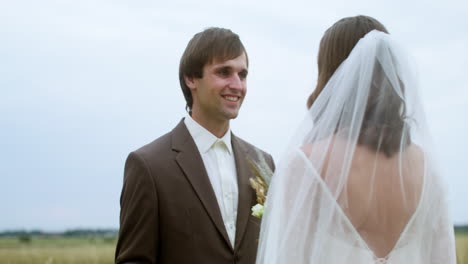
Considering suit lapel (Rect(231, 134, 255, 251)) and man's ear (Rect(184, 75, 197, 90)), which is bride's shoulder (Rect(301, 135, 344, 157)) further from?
man's ear (Rect(184, 75, 197, 90))

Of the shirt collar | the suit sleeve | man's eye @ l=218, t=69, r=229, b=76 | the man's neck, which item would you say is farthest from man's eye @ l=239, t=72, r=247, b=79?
the suit sleeve

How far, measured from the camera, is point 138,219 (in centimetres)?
427

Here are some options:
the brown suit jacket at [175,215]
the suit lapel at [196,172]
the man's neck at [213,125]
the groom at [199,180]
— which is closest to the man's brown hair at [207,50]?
the groom at [199,180]

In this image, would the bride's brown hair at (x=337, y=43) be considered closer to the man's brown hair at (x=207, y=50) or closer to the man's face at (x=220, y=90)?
the man's face at (x=220, y=90)

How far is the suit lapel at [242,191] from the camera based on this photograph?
453 cm

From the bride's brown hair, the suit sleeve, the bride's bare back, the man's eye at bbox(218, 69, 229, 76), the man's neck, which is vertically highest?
the bride's brown hair

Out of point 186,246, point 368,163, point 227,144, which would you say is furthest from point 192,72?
point 368,163

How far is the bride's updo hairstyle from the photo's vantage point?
9.46 ft

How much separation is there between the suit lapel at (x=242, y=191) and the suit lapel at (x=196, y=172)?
0.15 meters

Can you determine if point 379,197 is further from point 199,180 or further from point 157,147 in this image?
point 157,147

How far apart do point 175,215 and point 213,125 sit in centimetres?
87

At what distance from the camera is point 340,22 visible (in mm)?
3037

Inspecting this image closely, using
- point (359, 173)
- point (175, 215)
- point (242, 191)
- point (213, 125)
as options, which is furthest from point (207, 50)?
point (359, 173)

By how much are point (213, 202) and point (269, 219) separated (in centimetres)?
148
